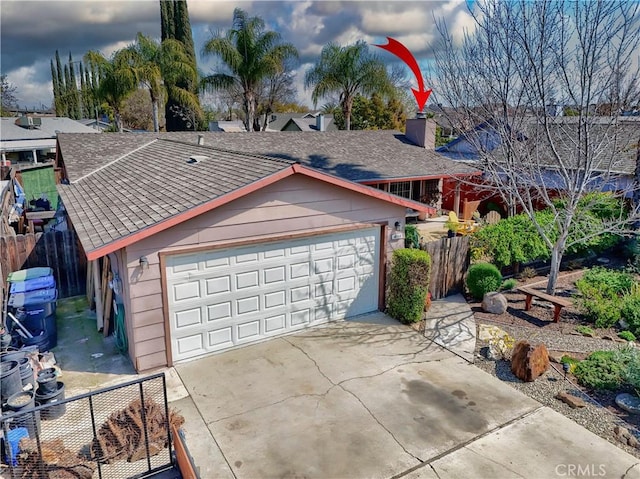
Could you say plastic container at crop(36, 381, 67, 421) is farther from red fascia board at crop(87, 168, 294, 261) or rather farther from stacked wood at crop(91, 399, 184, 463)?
red fascia board at crop(87, 168, 294, 261)

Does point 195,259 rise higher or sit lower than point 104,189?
lower

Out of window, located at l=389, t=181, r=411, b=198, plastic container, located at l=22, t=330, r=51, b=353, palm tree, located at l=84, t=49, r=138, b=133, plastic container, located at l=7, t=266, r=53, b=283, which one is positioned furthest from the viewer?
palm tree, located at l=84, t=49, r=138, b=133

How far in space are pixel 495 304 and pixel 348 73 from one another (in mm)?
20781

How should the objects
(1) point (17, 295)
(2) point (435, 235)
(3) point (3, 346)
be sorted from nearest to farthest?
(3) point (3, 346)
(1) point (17, 295)
(2) point (435, 235)

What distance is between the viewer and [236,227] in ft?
27.3

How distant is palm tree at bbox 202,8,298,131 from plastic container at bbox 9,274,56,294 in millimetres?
19703

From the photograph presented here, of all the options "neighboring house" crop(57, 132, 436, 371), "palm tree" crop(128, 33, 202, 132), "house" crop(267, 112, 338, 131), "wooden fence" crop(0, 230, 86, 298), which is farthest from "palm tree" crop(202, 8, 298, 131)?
"wooden fence" crop(0, 230, 86, 298)

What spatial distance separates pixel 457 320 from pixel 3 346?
880 cm

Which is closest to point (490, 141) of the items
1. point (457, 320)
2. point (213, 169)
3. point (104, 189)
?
point (457, 320)

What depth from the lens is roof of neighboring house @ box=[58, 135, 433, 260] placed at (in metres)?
7.37

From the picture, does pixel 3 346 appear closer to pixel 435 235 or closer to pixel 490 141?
pixel 490 141

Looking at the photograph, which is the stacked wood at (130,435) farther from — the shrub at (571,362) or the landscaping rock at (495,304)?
the landscaping rock at (495,304)

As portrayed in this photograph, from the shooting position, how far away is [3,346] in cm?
759

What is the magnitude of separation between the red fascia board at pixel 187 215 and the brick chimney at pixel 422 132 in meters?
15.6
